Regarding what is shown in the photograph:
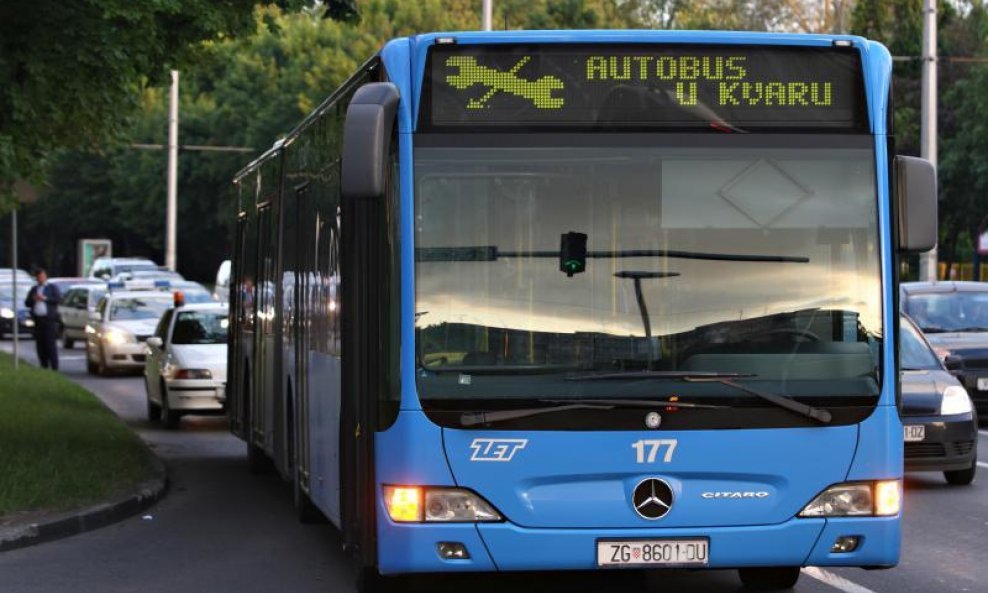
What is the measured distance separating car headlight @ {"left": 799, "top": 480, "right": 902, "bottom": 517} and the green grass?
6.36 m

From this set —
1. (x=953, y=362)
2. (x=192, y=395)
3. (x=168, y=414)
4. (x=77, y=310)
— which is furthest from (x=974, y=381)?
(x=77, y=310)

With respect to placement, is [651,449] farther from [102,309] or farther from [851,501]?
[102,309]

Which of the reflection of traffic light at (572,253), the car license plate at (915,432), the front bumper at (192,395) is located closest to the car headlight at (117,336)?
the front bumper at (192,395)

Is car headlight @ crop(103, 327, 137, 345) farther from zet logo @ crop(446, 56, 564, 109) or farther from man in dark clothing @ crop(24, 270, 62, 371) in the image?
zet logo @ crop(446, 56, 564, 109)

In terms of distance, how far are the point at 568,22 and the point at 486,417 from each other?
55.4m

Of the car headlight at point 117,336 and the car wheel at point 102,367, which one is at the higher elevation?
the car headlight at point 117,336

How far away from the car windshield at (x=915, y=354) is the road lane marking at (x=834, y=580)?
526 centimetres

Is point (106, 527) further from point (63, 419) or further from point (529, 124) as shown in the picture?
point (63, 419)

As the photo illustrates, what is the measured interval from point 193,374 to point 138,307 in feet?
45.9

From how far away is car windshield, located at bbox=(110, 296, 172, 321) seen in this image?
36438mm

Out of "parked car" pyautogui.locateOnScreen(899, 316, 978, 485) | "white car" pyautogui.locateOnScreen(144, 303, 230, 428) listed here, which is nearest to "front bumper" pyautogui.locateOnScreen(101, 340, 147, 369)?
"white car" pyautogui.locateOnScreen(144, 303, 230, 428)

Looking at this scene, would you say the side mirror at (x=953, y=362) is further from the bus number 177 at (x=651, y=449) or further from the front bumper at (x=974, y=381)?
the bus number 177 at (x=651, y=449)

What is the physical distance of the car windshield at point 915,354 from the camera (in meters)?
16.0

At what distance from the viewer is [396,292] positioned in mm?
8453
